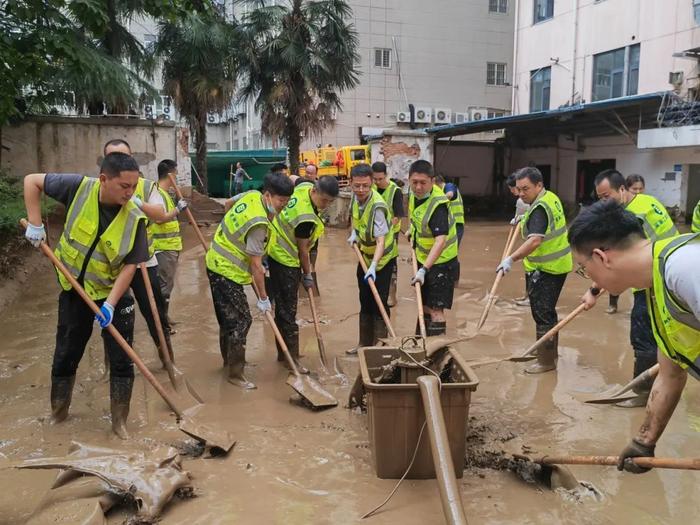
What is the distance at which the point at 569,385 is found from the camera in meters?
4.41

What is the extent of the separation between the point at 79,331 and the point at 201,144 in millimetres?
14236

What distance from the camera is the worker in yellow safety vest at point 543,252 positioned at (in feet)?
14.8

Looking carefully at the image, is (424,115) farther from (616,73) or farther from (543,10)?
(616,73)

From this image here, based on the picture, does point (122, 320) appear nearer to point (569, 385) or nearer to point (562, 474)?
point (562, 474)

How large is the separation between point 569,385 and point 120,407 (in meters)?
3.16

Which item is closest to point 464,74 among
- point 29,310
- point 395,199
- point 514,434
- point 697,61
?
point 697,61

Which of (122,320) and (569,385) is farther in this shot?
(569,385)

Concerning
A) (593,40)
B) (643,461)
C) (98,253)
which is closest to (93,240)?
(98,253)

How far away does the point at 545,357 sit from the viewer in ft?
15.4

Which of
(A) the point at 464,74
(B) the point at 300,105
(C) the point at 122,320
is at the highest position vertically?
(A) the point at 464,74

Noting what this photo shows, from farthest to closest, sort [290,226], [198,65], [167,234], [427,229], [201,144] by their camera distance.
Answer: [201,144] < [198,65] < [167,234] < [427,229] < [290,226]

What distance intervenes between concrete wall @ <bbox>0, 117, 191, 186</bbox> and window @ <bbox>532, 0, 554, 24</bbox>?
13.7 meters

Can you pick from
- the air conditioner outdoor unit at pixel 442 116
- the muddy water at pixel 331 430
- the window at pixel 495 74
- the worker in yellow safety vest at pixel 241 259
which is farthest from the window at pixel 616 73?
the worker in yellow safety vest at pixel 241 259

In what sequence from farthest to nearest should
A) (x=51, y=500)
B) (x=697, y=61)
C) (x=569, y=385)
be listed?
(x=697, y=61) < (x=569, y=385) < (x=51, y=500)
